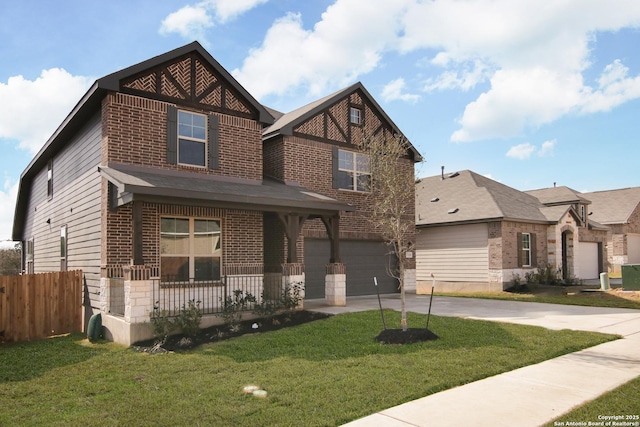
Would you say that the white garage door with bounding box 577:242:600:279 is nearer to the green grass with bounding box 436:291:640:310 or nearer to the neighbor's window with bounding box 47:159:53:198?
the green grass with bounding box 436:291:640:310

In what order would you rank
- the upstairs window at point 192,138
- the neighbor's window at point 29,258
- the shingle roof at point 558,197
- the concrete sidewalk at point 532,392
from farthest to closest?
the shingle roof at point 558,197 → the neighbor's window at point 29,258 → the upstairs window at point 192,138 → the concrete sidewalk at point 532,392

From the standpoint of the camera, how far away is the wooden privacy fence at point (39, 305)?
12.1m

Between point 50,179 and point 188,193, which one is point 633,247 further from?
point 50,179

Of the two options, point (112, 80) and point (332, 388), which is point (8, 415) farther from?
point (112, 80)

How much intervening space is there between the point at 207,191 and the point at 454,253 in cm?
1494

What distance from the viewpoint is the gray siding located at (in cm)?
1311

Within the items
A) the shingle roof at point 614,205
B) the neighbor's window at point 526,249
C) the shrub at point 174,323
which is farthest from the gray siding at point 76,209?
the shingle roof at point 614,205

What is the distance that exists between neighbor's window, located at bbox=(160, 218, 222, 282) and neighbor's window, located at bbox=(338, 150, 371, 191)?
5785 mm

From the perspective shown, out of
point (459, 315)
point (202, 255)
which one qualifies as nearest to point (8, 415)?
point (202, 255)

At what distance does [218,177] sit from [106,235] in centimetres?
350

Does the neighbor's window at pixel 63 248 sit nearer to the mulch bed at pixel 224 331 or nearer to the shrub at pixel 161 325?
the shrub at pixel 161 325

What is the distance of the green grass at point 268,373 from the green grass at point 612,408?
157 centimetres

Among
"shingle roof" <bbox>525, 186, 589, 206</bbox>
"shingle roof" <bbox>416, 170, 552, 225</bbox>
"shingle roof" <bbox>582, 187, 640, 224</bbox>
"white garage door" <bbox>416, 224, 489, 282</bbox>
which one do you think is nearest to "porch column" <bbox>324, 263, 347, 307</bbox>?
"white garage door" <bbox>416, 224, 489, 282</bbox>

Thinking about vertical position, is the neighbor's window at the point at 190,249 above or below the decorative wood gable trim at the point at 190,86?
below
